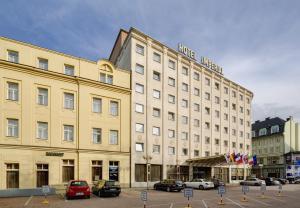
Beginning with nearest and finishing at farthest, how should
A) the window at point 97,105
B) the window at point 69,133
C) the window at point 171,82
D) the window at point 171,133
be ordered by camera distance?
the window at point 69,133, the window at point 97,105, the window at point 171,133, the window at point 171,82

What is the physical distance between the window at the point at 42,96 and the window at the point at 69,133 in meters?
3.80

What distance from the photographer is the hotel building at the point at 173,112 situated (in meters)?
44.1

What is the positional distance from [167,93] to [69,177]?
68.8ft

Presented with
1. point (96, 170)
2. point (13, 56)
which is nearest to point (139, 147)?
point (96, 170)

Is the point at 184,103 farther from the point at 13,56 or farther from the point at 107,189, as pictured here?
the point at 13,56

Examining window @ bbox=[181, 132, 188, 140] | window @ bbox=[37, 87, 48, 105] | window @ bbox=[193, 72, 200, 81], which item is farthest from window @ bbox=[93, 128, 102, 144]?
window @ bbox=[193, 72, 200, 81]

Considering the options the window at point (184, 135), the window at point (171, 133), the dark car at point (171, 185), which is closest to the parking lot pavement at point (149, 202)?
the dark car at point (171, 185)

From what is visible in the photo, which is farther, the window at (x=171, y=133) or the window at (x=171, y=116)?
the window at (x=171, y=116)

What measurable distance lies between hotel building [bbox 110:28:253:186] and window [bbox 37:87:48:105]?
12587mm

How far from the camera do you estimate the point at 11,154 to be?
30.8 meters

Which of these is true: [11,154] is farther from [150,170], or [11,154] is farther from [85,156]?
[150,170]

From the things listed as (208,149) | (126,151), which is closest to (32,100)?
(126,151)

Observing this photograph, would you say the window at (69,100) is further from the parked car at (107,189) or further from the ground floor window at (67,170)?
the parked car at (107,189)

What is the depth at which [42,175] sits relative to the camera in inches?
1303
